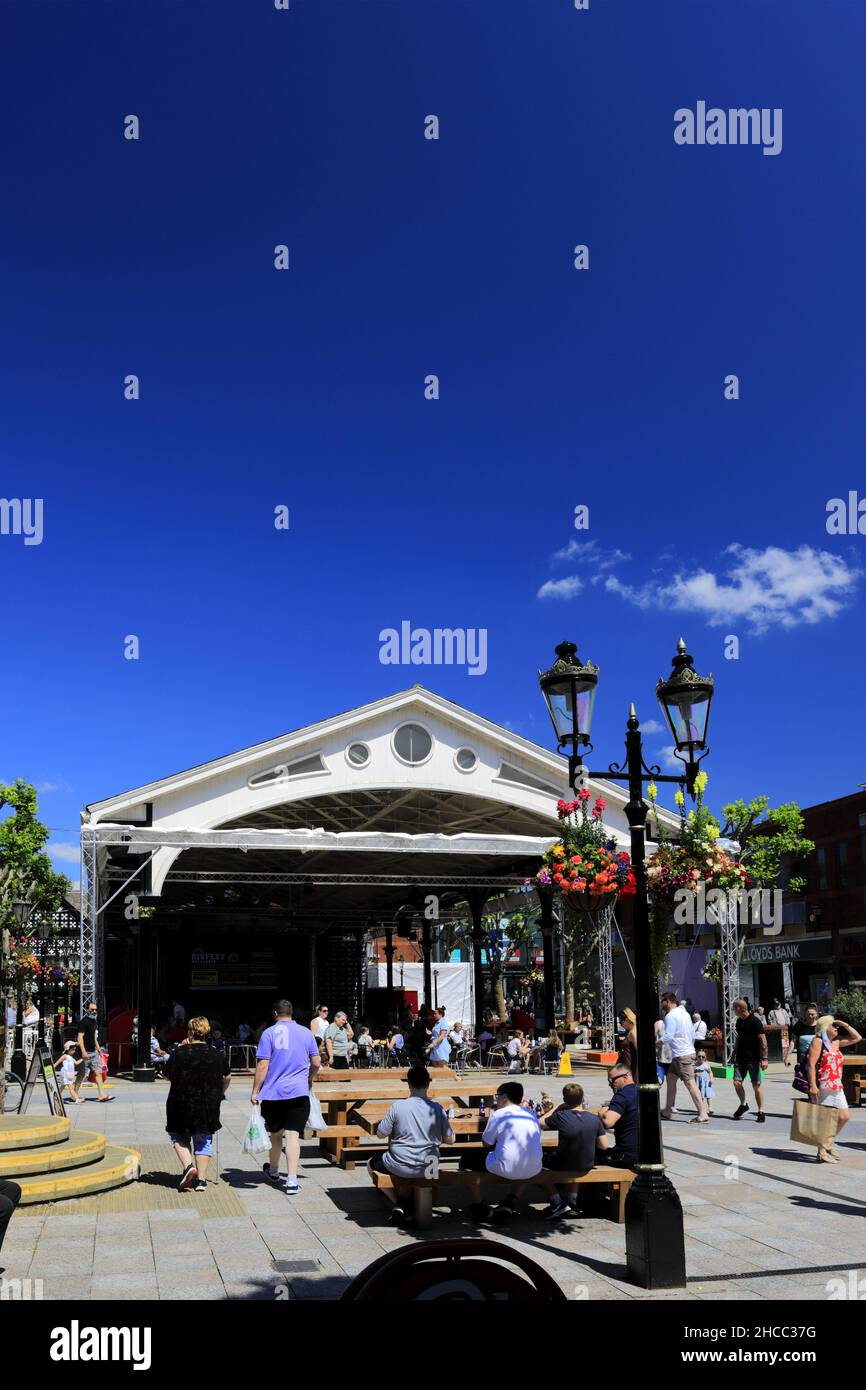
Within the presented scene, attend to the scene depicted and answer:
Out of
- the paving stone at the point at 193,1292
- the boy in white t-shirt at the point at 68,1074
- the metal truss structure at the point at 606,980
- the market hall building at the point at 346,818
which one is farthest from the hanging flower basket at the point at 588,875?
the metal truss structure at the point at 606,980

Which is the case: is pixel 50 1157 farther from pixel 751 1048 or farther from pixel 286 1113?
pixel 751 1048

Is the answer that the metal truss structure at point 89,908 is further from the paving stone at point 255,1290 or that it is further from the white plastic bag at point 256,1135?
the paving stone at point 255,1290

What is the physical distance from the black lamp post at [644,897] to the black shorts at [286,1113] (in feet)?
10.9

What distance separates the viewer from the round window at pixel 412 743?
88.0ft

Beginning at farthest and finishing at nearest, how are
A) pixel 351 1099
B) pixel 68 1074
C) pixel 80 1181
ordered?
1. pixel 68 1074
2. pixel 351 1099
3. pixel 80 1181

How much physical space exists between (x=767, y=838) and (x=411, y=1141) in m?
40.9

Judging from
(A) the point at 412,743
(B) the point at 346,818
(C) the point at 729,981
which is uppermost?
(A) the point at 412,743

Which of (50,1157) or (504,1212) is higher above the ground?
(50,1157)

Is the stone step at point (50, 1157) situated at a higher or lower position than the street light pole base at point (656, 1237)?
lower

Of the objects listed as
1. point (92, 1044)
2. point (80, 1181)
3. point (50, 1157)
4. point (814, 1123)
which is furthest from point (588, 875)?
point (92, 1044)

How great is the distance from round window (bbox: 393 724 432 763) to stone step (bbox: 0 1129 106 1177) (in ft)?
53.2

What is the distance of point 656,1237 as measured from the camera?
6.76 m
